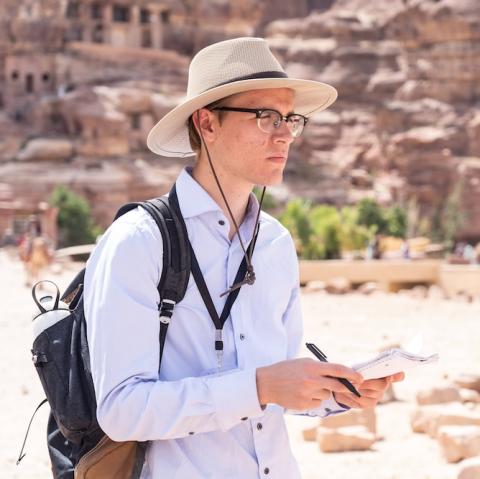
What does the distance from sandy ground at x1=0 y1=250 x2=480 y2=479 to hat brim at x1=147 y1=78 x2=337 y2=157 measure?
0.90m

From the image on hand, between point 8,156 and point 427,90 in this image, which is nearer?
point 8,156

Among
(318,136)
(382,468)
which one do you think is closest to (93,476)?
(382,468)

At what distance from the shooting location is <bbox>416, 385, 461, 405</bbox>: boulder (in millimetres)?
10102

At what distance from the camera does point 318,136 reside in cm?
5575

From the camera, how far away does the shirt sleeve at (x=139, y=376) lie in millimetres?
2865

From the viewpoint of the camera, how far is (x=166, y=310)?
3.04m

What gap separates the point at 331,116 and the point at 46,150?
17158 mm

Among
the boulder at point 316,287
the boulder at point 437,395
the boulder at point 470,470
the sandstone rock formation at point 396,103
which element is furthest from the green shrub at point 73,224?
the boulder at point 470,470

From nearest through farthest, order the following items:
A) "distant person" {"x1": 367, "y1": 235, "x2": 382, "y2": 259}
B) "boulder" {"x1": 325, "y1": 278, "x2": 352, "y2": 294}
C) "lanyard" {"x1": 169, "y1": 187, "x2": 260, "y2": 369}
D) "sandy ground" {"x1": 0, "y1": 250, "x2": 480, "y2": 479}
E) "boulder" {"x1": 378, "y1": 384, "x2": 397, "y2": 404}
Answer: "lanyard" {"x1": 169, "y1": 187, "x2": 260, "y2": 369}
"sandy ground" {"x1": 0, "y1": 250, "x2": 480, "y2": 479}
"boulder" {"x1": 378, "y1": 384, "x2": 397, "y2": 404}
"boulder" {"x1": 325, "y1": 278, "x2": 352, "y2": 294}
"distant person" {"x1": 367, "y1": 235, "x2": 382, "y2": 259}

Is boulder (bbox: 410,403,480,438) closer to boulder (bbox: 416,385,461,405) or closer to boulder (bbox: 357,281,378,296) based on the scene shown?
boulder (bbox: 416,385,461,405)

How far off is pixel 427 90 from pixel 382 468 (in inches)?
2014

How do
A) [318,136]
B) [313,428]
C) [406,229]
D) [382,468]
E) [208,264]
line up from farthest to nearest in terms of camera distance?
1. [318,136]
2. [406,229]
3. [313,428]
4. [382,468]
5. [208,264]

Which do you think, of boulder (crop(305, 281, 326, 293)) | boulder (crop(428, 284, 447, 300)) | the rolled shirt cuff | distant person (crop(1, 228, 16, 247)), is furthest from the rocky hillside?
the rolled shirt cuff

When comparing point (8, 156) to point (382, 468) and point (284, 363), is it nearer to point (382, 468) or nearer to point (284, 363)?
point (382, 468)
